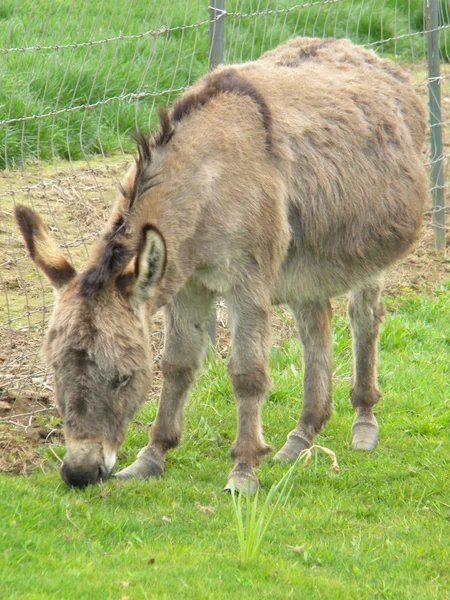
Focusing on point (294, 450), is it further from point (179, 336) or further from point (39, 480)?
point (39, 480)

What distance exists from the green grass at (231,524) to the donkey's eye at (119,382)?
1.68 ft

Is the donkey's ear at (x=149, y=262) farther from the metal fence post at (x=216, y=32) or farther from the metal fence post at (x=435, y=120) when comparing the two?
the metal fence post at (x=435, y=120)

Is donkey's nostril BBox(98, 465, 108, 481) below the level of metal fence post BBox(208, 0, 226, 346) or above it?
below

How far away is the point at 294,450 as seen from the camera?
17.9 ft

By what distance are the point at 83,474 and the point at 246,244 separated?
136 cm

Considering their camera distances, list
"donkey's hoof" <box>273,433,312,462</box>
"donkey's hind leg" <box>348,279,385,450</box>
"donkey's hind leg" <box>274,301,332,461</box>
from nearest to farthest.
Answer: "donkey's hoof" <box>273,433,312,462</box> < "donkey's hind leg" <box>274,301,332,461</box> < "donkey's hind leg" <box>348,279,385,450</box>

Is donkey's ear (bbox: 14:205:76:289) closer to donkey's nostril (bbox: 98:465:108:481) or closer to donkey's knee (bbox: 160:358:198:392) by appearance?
donkey's nostril (bbox: 98:465:108:481)

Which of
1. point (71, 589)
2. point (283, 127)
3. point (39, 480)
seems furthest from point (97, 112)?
point (71, 589)

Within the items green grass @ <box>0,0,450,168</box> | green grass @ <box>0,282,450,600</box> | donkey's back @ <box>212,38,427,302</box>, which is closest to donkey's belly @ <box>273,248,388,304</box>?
donkey's back @ <box>212,38,427,302</box>

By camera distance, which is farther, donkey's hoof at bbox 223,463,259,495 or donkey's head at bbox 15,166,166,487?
donkey's hoof at bbox 223,463,259,495

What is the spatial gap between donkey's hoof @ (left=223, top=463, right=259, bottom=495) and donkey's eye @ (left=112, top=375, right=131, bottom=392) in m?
0.87

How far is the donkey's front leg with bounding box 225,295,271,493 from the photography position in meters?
4.71

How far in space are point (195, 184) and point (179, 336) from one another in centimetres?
91

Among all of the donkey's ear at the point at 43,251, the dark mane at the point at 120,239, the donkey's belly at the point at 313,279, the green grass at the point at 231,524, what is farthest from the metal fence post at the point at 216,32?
the donkey's ear at the point at 43,251
